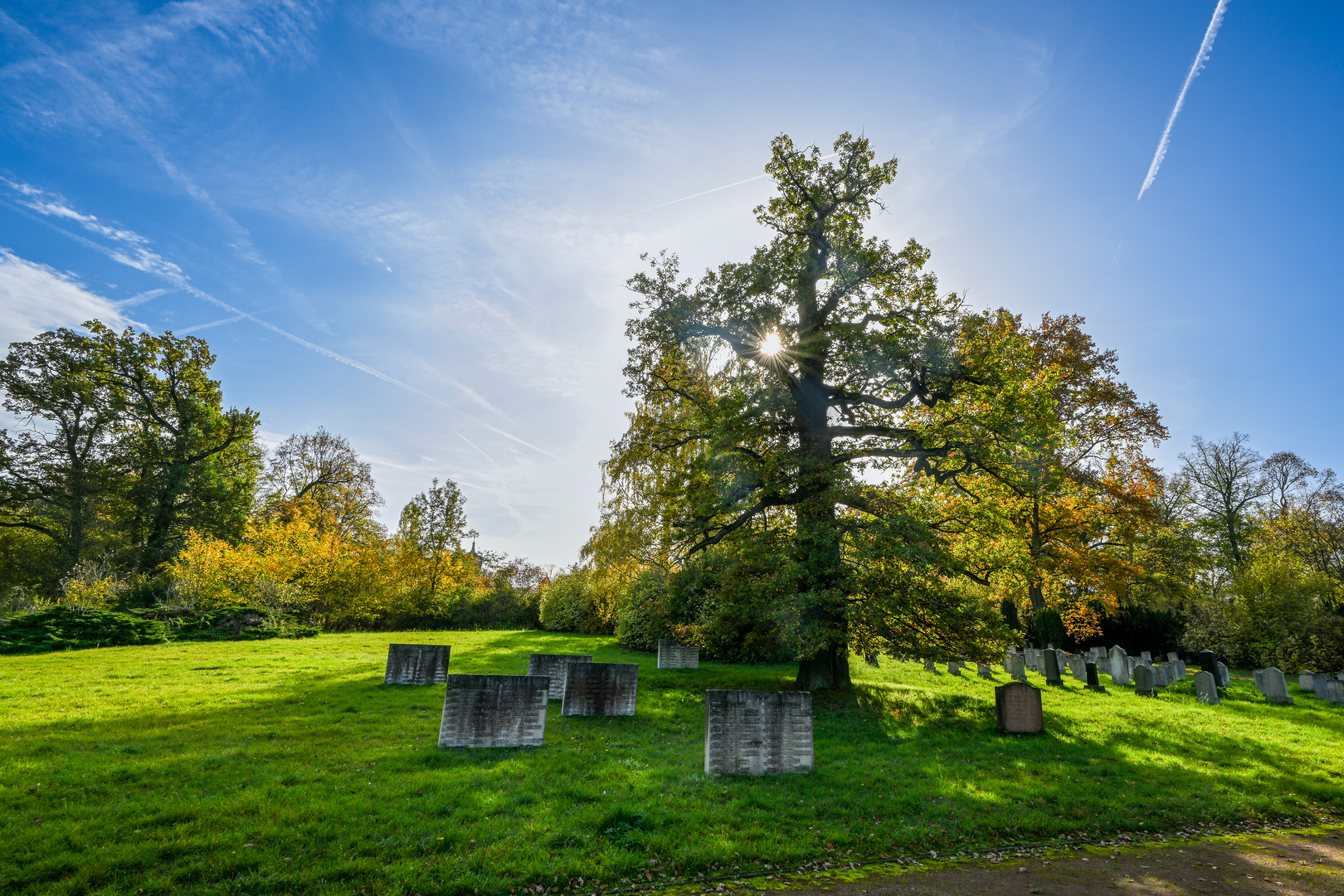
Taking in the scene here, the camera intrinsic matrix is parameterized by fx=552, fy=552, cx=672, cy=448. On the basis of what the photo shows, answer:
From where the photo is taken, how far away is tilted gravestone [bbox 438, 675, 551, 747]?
8.12m

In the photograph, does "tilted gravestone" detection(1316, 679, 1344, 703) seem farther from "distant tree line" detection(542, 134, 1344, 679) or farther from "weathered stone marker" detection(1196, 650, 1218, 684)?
"distant tree line" detection(542, 134, 1344, 679)

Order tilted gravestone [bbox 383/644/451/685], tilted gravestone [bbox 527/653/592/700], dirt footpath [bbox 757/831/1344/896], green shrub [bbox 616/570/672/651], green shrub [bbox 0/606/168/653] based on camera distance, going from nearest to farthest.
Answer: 1. dirt footpath [bbox 757/831/1344/896]
2. tilted gravestone [bbox 527/653/592/700]
3. tilted gravestone [bbox 383/644/451/685]
4. green shrub [bbox 0/606/168/653]
5. green shrub [bbox 616/570/672/651]

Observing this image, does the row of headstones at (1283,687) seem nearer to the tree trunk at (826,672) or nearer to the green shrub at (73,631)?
the tree trunk at (826,672)

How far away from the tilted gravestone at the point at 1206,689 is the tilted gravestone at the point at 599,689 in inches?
603

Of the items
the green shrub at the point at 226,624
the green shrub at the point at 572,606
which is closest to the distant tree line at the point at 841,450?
the green shrub at the point at 572,606

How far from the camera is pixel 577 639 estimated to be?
2509 cm

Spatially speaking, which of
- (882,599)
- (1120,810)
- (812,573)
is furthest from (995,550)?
(1120,810)

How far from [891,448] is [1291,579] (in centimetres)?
2049

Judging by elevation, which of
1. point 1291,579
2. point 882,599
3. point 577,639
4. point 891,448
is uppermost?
point 891,448

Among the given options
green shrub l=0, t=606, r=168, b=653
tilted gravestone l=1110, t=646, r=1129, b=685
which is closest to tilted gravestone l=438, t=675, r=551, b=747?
green shrub l=0, t=606, r=168, b=653

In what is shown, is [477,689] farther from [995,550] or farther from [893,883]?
[995,550]

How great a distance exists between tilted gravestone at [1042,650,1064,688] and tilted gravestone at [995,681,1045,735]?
8912 mm

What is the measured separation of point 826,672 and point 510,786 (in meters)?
9.39

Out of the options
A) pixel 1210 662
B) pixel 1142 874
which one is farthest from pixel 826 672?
pixel 1210 662
